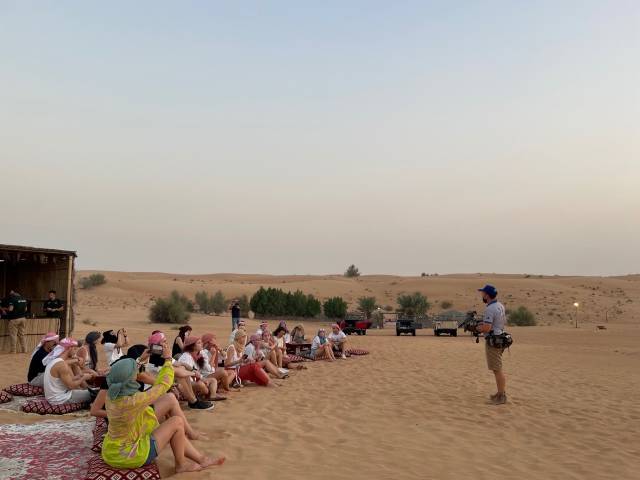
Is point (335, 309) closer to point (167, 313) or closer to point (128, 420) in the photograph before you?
point (167, 313)

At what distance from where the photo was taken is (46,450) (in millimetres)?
5863

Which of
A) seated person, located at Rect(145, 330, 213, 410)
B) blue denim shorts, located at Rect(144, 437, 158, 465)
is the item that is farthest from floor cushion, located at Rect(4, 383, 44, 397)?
blue denim shorts, located at Rect(144, 437, 158, 465)

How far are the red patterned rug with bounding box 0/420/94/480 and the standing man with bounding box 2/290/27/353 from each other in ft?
30.7

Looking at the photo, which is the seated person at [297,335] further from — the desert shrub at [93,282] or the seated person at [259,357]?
the desert shrub at [93,282]

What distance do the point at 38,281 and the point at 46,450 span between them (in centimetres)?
1482

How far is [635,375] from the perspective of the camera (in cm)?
1295

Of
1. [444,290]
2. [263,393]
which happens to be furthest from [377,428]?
[444,290]

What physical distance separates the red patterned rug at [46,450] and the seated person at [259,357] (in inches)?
148

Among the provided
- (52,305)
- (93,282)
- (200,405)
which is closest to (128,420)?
(200,405)

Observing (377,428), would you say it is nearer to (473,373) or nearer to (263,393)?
(263,393)

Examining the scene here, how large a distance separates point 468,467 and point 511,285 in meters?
59.7

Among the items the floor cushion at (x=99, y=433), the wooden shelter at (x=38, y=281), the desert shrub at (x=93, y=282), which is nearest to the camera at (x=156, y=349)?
the floor cushion at (x=99, y=433)

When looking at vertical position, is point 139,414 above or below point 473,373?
above

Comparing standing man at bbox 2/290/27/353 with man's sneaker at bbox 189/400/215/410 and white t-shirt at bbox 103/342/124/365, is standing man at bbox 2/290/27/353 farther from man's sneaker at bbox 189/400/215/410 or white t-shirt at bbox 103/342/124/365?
man's sneaker at bbox 189/400/215/410
